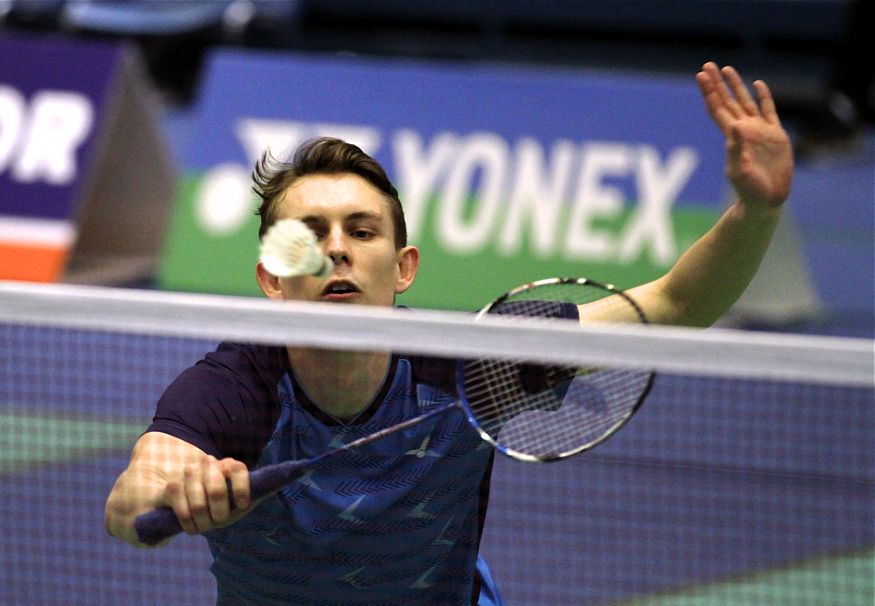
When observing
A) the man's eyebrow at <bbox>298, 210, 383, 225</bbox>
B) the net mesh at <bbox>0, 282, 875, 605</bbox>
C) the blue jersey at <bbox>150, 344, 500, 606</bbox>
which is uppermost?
the man's eyebrow at <bbox>298, 210, 383, 225</bbox>

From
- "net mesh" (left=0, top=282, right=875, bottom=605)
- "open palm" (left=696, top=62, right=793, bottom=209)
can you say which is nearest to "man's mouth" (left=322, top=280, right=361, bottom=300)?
"open palm" (left=696, top=62, right=793, bottom=209)

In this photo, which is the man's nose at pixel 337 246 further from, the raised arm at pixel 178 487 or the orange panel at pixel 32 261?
the orange panel at pixel 32 261

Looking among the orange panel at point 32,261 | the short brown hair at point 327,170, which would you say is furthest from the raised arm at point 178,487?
the orange panel at point 32,261

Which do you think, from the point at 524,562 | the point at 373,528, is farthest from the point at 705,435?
the point at 373,528

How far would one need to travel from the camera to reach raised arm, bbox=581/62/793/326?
7.86 ft

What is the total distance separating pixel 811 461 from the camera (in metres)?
5.43

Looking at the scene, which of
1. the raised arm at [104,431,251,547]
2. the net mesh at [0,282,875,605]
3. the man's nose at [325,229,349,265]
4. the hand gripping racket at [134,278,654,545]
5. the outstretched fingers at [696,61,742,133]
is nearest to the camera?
the raised arm at [104,431,251,547]

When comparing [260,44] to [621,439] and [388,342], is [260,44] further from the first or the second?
[388,342]

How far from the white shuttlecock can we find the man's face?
0.11 m

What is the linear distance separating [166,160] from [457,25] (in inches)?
225

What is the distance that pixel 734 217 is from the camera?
239 cm

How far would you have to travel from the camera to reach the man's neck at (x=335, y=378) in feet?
7.65

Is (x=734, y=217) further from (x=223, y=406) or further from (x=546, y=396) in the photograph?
(x=223, y=406)

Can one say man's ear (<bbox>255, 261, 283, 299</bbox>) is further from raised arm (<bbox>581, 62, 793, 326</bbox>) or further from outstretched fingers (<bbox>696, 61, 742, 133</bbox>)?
outstretched fingers (<bbox>696, 61, 742, 133</bbox>)
